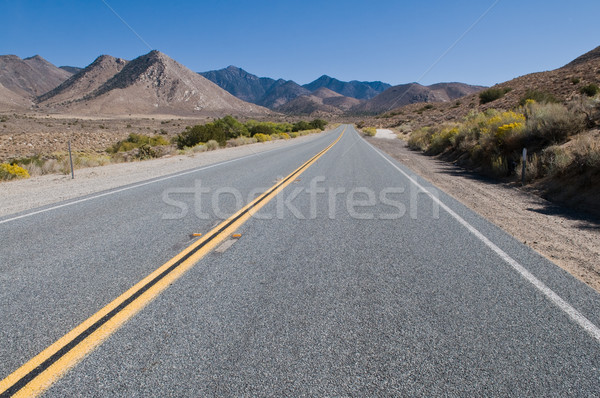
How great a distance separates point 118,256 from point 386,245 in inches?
140

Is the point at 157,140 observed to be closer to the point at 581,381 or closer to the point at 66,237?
the point at 66,237

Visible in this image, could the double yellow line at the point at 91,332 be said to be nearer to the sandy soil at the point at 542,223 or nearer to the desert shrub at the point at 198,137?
the sandy soil at the point at 542,223

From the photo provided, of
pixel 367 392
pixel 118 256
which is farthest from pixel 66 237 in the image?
pixel 367 392

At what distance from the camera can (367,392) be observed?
92.1 inches

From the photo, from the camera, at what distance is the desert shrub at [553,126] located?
38.8 feet

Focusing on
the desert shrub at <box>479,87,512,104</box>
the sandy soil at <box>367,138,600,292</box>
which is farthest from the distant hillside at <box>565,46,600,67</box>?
the sandy soil at <box>367,138,600,292</box>

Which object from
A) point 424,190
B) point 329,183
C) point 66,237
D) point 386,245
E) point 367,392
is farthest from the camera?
point 329,183

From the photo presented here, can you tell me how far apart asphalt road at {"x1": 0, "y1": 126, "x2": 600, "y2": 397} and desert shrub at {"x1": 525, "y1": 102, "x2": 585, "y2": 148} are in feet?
26.8

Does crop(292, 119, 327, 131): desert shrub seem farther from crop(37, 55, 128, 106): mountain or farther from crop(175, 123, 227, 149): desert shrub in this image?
crop(37, 55, 128, 106): mountain

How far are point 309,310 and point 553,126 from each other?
12549mm

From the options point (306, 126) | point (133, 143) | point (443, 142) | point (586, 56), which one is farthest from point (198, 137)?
point (586, 56)

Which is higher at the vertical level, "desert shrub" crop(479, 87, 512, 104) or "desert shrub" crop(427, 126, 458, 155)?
"desert shrub" crop(479, 87, 512, 104)

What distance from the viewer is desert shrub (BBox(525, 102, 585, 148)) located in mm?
11820

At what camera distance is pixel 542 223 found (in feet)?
21.7
